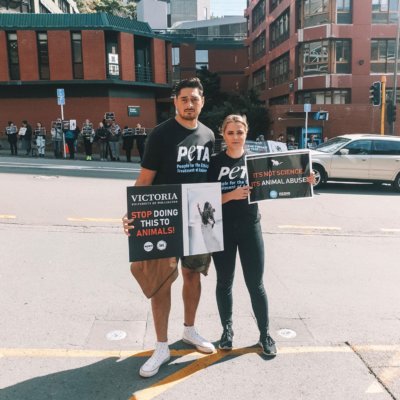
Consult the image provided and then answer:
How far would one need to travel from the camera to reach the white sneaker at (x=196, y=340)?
3.44 metres

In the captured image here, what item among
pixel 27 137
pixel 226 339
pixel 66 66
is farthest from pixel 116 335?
pixel 66 66

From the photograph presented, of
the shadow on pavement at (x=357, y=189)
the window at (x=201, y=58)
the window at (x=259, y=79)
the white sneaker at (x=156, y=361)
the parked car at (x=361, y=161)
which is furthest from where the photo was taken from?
the window at (x=201, y=58)

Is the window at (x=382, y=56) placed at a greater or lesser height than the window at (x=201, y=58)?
lesser

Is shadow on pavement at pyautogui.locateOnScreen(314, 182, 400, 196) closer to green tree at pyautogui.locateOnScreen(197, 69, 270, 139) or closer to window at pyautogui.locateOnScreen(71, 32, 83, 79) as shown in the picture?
green tree at pyautogui.locateOnScreen(197, 69, 270, 139)

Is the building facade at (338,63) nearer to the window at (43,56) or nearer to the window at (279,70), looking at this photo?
the window at (279,70)

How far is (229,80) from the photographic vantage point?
2000 inches

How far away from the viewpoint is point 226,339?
11.5 ft

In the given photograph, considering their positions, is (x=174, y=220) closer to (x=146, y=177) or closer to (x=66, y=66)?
(x=146, y=177)

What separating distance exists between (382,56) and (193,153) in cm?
3206

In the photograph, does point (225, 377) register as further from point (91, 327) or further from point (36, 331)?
point (36, 331)

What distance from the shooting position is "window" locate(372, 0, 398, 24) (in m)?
30.4

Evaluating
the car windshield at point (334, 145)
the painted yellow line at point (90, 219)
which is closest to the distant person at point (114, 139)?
the car windshield at point (334, 145)

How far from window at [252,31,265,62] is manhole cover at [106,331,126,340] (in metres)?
43.5

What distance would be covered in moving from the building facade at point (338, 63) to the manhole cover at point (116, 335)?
26827 mm
